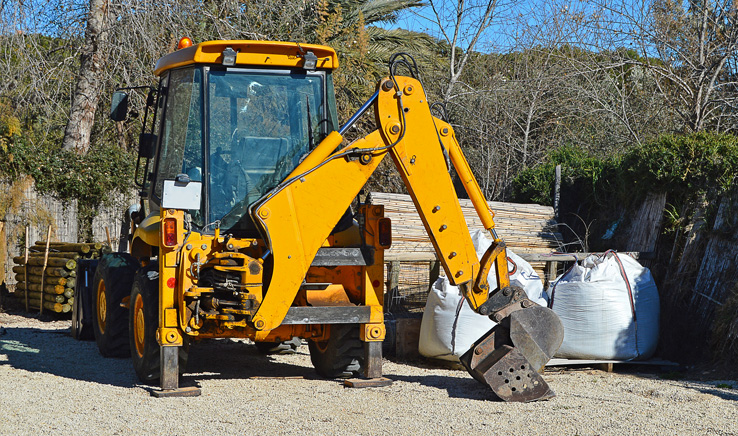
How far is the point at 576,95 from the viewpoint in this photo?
13.6 m

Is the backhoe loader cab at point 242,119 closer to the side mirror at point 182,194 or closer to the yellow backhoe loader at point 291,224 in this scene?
the yellow backhoe loader at point 291,224

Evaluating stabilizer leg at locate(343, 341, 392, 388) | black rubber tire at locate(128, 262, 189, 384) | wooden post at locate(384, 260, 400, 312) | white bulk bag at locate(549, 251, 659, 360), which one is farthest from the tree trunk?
white bulk bag at locate(549, 251, 659, 360)

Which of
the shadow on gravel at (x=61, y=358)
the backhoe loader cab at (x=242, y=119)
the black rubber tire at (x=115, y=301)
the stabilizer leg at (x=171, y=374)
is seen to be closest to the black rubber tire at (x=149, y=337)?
the stabilizer leg at (x=171, y=374)

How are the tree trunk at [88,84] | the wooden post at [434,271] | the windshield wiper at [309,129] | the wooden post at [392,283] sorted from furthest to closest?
1. the tree trunk at [88,84]
2. the wooden post at [392,283]
3. the wooden post at [434,271]
4. the windshield wiper at [309,129]

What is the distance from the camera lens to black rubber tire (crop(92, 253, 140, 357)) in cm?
765

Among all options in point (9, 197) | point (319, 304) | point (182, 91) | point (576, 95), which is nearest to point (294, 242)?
point (319, 304)

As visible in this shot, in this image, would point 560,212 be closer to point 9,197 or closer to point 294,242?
point 294,242

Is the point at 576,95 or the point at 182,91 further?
the point at 576,95

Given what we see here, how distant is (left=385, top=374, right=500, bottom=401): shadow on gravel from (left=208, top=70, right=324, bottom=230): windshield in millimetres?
1888

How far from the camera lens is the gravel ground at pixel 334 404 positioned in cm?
499

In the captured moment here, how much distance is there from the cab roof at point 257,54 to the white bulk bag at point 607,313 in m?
3.16

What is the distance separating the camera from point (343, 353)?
21.6ft

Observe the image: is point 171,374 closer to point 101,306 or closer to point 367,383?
point 367,383

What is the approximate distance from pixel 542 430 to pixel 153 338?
9.43 ft
